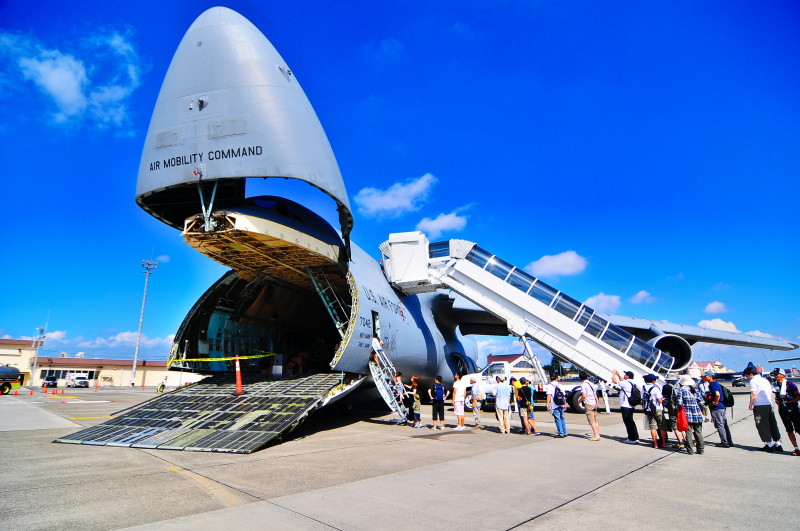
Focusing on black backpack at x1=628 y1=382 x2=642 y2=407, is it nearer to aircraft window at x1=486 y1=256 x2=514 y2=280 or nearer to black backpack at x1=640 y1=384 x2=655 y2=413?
black backpack at x1=640 y1=384 x2=655 y2=413

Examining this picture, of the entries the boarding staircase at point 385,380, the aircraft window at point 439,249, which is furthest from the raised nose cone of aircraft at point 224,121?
the aircraft window at point 439,249

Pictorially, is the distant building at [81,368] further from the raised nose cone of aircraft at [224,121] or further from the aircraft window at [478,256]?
the raised nose cone of aircraft at [224,121]

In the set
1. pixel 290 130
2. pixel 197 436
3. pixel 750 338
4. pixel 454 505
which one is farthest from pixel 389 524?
pixel 750 338

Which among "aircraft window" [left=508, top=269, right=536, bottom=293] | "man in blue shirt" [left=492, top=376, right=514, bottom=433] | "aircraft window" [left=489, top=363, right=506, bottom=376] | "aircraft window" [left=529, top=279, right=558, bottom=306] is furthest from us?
"aircraft window" [left=489, top=363, right=506, bottom=376]

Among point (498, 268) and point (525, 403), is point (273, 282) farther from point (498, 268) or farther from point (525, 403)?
point (525, 403)

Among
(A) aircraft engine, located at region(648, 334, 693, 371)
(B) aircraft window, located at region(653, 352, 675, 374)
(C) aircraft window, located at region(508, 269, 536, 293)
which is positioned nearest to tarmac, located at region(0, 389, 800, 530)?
(B) aircraft window, located at region(653, 352, 675, 374)

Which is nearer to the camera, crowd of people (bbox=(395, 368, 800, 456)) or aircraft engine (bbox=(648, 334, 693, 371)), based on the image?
crowd of people (bbox=(395, 368, 800, 456))

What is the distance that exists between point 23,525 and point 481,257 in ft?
46.5

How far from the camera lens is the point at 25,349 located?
1950 inches

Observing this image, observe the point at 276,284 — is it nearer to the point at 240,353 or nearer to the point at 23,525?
the point at 240,353

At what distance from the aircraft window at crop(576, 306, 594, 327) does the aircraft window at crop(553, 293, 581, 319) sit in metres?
0.18

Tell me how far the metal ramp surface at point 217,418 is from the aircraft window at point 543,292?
7.55 meters

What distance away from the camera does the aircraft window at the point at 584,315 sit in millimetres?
15055

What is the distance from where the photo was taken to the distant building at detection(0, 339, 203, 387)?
161 feet
